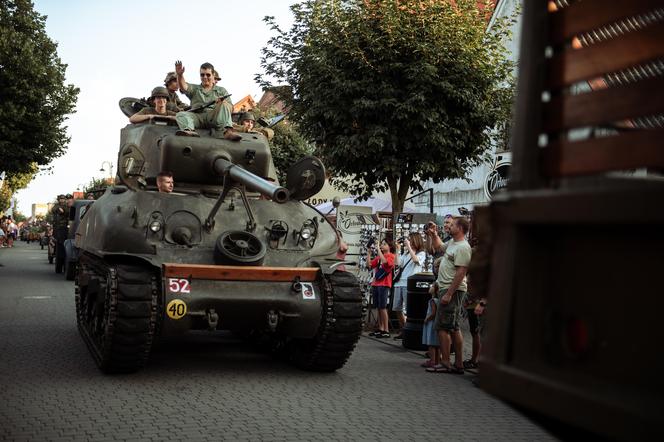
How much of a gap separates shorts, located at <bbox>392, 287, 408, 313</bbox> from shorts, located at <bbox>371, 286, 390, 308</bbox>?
150 mm

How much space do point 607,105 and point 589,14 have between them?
290 mm

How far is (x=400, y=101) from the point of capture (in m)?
18.3

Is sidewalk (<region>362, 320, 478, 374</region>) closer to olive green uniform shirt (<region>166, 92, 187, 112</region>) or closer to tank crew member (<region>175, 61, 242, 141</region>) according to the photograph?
tank crew member (<region>175, 61, 242, 141</region>)

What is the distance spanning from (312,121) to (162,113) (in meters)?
8.19

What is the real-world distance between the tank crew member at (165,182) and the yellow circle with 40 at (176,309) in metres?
1.72

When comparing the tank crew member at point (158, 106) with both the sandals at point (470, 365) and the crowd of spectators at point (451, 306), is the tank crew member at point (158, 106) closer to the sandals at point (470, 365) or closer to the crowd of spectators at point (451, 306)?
the crowd of spectators at point (451, 306)

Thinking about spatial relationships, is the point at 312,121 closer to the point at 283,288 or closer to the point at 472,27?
the point at 472,27

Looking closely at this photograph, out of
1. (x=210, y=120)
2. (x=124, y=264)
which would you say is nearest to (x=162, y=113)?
(x=210, y=120)

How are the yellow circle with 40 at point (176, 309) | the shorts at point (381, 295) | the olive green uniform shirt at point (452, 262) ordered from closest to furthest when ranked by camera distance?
1. the yellow circle with 40 at point (176, 309)
2. the olive green uniform shirt at point (452, 262)
3. the shorts at point (381, 295)

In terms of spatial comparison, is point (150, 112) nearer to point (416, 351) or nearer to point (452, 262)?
point (452, 262)

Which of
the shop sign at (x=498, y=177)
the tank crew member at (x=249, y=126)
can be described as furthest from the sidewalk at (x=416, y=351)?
the tank crew member at (x=249, y=126)

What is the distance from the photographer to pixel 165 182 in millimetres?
9609

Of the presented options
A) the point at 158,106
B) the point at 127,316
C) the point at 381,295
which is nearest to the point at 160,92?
the point at 158,106

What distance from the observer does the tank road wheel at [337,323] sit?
8914 mm
